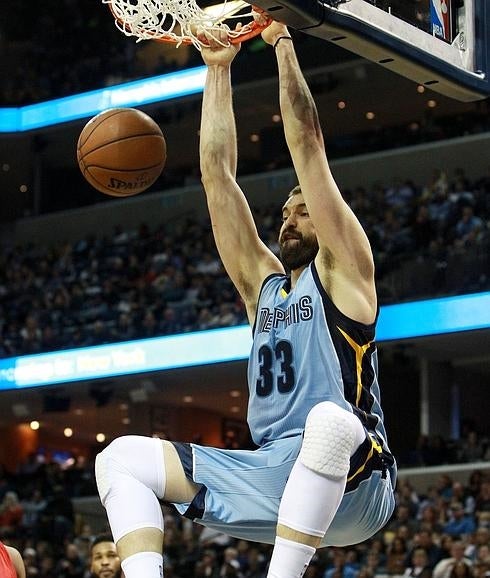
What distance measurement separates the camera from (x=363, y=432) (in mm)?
4020

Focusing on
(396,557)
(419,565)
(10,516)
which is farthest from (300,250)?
(10,516)

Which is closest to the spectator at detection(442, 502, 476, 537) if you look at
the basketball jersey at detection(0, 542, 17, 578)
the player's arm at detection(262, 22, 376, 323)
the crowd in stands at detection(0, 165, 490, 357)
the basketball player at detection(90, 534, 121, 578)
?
the crowd in stands at detection(0, 165, 490, 357)

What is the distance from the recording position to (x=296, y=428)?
13.8ft

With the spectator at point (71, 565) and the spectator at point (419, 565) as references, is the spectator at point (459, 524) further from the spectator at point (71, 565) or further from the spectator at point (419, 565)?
the spectator at point (71, 565)

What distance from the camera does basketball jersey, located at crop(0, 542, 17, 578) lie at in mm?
5145

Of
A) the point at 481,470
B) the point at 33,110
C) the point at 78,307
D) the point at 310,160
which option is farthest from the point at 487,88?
the point at 33,110

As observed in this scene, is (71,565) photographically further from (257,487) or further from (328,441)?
(328,441)

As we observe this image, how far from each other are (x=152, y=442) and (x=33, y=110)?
20962mm

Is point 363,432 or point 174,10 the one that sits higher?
point 174,10

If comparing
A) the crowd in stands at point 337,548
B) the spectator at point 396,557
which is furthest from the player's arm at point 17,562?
the spectator at point 396,557

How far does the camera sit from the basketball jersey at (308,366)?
165 inches

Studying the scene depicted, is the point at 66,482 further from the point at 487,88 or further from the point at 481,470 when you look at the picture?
the point at 487,88

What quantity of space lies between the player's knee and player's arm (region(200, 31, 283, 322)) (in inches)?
31.4

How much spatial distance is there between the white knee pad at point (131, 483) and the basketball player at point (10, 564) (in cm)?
126
